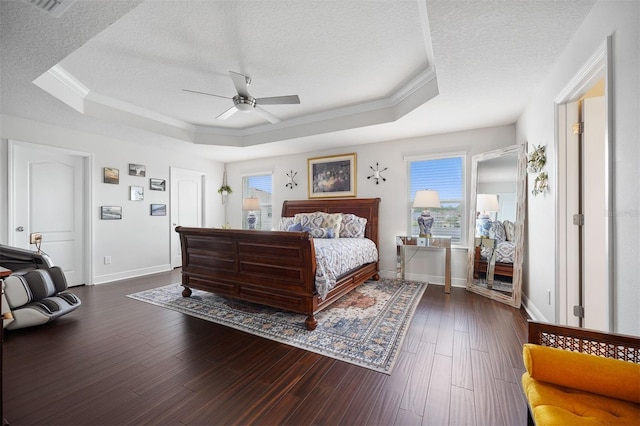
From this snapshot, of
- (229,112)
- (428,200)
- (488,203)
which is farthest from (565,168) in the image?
(229,112)

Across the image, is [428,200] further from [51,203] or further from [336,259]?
[51,203]

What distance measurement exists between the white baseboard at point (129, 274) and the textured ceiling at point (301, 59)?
2.42 meters

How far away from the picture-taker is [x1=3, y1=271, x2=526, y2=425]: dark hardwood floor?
58.7 inches

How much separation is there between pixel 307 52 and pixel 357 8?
716mm

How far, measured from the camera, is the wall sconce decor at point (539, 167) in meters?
2.58

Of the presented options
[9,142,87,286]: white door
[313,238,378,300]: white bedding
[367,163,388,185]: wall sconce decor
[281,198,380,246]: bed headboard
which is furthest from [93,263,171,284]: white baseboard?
[367,163,388,185]: wall sconce decor

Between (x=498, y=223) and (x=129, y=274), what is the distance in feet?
20.2

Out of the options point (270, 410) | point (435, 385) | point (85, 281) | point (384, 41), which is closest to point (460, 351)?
point (435, 385)

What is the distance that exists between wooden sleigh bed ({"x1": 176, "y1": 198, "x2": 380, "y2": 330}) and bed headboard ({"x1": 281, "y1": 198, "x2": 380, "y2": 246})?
0.94 meters

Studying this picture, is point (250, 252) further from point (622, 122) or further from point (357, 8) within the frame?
point (622, 122)

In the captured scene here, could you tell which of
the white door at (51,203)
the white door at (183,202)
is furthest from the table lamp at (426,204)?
the white door at (51,203)

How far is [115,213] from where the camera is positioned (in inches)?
181

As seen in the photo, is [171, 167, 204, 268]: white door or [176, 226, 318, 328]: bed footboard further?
[171, 167, 204, 268]: white door

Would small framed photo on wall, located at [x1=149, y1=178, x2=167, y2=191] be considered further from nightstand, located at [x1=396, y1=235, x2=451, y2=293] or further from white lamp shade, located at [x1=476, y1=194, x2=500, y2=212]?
white lamp shade, located at [x1=476, y1=194, x2=500, y2=212]
